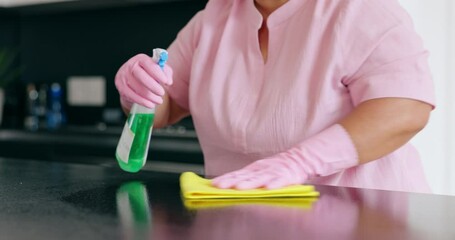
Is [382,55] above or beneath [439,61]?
above

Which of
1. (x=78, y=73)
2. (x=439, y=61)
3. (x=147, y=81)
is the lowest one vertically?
(x=78, y=73)

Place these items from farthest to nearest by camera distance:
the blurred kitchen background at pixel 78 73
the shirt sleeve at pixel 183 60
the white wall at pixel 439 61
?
the blurred kitchen background at pixel 78 73
the white wall at pixel 439 61
the shirt sleeve at pixel 183 60

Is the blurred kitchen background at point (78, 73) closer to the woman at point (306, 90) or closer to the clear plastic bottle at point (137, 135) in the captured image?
the woman at point (306, 90)

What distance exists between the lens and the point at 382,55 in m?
1.12

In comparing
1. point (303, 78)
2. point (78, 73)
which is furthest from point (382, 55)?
point (78, 73)

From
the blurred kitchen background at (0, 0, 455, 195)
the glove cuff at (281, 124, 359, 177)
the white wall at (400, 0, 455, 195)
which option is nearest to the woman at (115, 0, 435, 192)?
the glove cuff at (281, 124, 359, 177)

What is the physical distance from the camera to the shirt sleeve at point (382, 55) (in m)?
1.10

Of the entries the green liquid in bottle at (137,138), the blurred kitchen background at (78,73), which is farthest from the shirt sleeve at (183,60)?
the blurred kitchen background at (78,73)

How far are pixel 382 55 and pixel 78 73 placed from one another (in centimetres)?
230

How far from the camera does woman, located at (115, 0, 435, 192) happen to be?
1081 mm

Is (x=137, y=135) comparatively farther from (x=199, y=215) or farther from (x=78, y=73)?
(x=78, y=73)

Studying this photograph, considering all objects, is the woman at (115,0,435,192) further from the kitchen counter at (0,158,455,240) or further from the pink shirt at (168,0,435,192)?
the kitchen counter at (0,158,455,240)

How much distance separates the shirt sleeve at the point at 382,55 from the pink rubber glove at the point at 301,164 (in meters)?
0.11

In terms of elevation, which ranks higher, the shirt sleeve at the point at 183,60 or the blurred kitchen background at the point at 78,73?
the shirt sleeve at the point at 183,60
